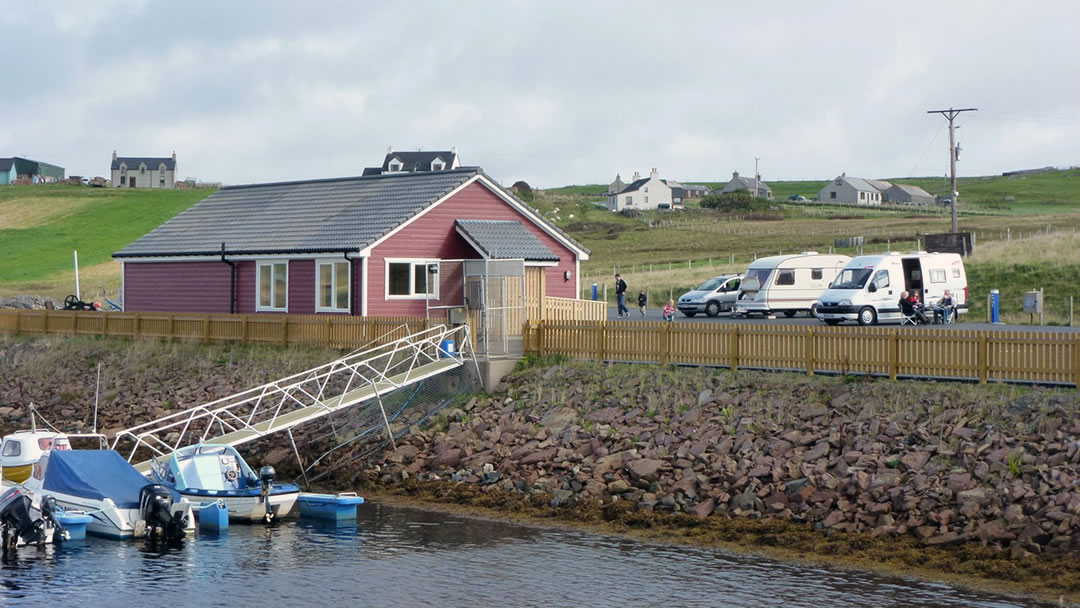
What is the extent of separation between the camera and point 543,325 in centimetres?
3142

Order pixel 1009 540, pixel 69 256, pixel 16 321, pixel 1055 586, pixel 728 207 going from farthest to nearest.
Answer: pixel 728 207 < pixel 69 256 < pixel 16 321 < pixel 1009 540 < pixel 1055 586

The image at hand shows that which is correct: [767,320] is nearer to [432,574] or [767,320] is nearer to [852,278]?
[852,278]

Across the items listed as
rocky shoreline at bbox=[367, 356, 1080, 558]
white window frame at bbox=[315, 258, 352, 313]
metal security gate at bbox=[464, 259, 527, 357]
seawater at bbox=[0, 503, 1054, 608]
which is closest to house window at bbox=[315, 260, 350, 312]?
white window frame at bbox=[315, 258, 352, 313]

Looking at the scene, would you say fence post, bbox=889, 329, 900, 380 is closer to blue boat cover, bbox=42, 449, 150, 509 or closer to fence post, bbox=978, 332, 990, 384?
fence post, bbox=978, 332, 990, 384

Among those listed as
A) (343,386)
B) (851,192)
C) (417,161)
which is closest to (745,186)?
(851,192)

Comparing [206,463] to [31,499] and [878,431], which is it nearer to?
[31,499]

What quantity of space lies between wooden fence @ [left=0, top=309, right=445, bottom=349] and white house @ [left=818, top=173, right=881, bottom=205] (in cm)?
13189

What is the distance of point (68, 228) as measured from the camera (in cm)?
10631

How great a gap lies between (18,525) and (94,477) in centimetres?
213

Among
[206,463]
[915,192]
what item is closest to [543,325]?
[206,463]

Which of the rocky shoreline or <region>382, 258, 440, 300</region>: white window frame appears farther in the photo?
<region>382, 258, 440, 300</region>: white window frame

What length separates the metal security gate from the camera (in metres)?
32.2

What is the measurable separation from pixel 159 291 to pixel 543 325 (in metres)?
17.3

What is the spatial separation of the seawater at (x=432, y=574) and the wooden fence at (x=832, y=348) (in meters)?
6.95
